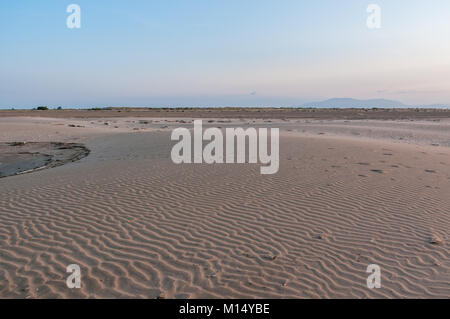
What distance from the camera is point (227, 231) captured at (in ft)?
20.2

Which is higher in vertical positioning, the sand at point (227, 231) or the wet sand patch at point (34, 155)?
the wet sand patch at point (34, 155)

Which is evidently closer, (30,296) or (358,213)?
(30,296)

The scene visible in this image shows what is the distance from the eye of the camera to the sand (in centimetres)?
448

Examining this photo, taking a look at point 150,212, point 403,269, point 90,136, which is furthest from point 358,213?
point 90,136

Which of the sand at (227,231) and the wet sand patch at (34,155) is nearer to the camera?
the sand at (227,231)

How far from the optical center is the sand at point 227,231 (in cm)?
448

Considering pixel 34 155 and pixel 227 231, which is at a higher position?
pixel 34 155

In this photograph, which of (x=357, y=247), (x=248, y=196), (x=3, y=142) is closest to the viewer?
(x=357, y=247)

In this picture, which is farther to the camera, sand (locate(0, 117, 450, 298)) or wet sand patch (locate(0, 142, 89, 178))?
wet sand patch (locate(0, 142, 89, 178))

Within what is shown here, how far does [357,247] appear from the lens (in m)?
5.49

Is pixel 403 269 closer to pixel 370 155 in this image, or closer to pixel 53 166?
pixel 370 155

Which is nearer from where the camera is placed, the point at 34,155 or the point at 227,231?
the point at 227,231
